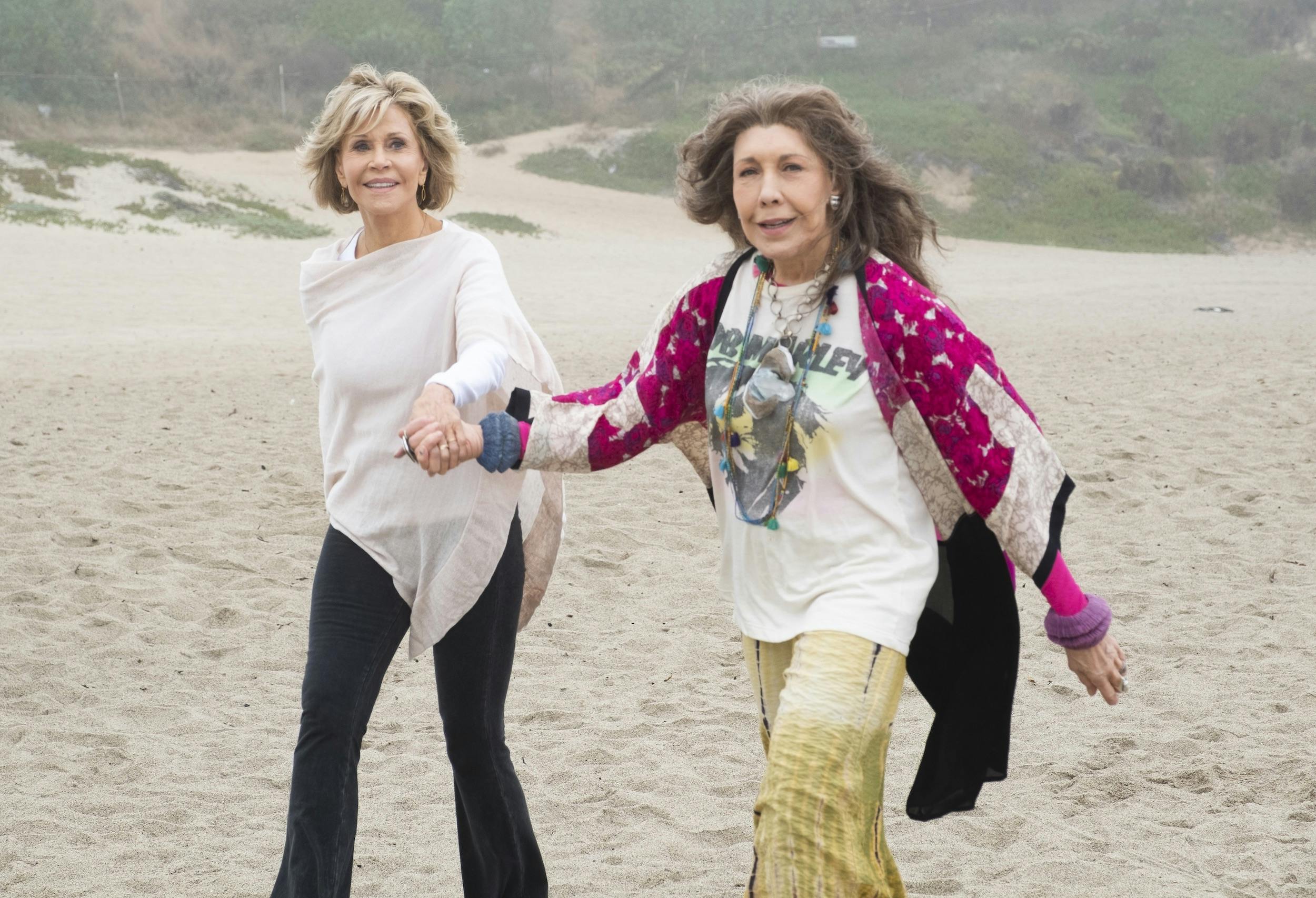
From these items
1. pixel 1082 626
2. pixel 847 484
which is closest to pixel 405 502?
pixel 847 484

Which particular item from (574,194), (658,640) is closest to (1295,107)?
(574,194)

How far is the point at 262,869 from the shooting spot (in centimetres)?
374

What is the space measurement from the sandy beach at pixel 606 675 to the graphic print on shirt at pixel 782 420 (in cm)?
155

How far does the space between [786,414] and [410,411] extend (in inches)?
35.0

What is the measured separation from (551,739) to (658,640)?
3.59 feet

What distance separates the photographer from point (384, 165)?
2.98 metres

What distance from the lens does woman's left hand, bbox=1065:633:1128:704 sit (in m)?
2.53

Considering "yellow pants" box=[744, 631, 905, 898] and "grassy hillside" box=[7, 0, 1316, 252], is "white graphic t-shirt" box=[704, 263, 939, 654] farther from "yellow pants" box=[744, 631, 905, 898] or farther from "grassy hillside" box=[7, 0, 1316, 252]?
"grassy hillside" box=[7, 0, 1316, 252]

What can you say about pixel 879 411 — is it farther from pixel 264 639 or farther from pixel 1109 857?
pixel 264 639

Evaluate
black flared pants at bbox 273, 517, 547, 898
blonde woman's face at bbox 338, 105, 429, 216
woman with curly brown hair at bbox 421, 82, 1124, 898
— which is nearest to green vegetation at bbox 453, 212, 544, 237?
blonde woman's face at bbox 338, 105, 429, 216

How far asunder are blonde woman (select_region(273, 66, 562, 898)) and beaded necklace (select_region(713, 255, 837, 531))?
0.50 m

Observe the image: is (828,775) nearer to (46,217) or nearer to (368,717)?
(368,717)

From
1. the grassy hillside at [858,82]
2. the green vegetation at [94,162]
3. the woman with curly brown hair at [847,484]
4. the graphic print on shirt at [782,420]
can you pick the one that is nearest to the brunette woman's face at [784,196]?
the woman with curly brown hair at [847,484]

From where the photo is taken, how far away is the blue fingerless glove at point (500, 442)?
2.72 metres
